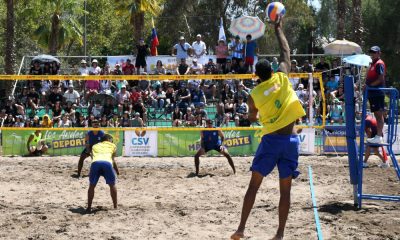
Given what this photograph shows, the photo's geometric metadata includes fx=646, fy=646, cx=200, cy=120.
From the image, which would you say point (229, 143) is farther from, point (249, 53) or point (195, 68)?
point (195, 68)

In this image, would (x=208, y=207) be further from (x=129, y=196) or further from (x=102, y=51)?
(x=102, y=51)

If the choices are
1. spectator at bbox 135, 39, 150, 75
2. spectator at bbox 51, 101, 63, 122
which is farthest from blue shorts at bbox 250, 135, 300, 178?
spectator at bbox 135, 39, 150, 75

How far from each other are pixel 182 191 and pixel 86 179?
2.46 meters

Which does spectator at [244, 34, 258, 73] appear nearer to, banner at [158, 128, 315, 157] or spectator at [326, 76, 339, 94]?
spectator at [326, 76, 339, 94]

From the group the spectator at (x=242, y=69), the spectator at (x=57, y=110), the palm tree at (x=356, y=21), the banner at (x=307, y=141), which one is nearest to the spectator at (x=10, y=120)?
the spectator at (x=57, y=110)

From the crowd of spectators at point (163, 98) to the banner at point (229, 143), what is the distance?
20.2 inches

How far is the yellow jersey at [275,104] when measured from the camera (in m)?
6.07

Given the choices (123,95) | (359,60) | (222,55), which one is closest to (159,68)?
(222,55)

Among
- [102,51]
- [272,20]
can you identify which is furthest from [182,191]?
[102,51]

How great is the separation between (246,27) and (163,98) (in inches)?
142

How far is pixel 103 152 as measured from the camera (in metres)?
9.74

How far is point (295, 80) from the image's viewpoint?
18844 millimetres

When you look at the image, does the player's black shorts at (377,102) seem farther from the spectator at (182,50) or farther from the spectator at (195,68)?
the spectator at (182,50)

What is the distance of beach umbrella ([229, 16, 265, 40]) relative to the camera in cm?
1997
